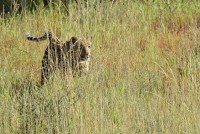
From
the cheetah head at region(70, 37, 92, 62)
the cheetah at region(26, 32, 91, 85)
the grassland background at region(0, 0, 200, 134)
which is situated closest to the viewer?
the grassland background at region(0, 0, 200, 134)

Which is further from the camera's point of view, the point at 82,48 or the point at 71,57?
the point at 82,48

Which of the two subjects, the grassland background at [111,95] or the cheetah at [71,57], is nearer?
→ the grassland background at [111,95]

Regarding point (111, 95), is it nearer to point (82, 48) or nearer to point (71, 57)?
point (71, 57)

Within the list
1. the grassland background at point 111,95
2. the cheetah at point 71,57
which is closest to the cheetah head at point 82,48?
the cheetah at point 71,57

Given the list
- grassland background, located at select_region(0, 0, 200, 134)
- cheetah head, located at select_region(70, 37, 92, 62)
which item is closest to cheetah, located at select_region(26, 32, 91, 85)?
cheetah head, located at select_region(70, 37, 92, 62)

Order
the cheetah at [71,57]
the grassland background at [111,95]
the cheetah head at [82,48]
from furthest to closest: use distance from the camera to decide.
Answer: the cheetah head at [82,48], the cheetah at [71,57], the grassland background at [111,95]

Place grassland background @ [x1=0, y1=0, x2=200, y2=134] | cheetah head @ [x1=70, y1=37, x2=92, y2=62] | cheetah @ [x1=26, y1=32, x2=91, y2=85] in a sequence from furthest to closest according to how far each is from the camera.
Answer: cheetah head @ [x1=70, y1=37, x2=92, y2=62] < cheetah @ [x1=26, y1=32, x2=91, y2=85] < grassland background @ [x1=0, y1=0, x2=200, y2=134]

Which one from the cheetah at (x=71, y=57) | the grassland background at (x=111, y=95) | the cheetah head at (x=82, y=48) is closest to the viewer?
the grassland background at (x=111, y=95)

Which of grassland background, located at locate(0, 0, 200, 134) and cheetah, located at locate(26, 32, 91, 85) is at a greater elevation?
cheetah, located at locate(26, 32, 91, 85)

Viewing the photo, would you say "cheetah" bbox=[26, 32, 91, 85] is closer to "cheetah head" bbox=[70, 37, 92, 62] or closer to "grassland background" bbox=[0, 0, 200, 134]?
"cheetah head" bbox=[70, 37, 92, 62]

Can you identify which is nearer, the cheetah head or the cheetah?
the cheetah

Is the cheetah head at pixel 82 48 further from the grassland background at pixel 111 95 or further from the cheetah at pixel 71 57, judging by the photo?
the grassland background at pixel 111 95

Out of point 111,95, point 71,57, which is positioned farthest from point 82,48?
point 111,95

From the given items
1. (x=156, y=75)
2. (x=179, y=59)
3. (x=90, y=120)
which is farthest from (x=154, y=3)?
(x=90, y=120)
